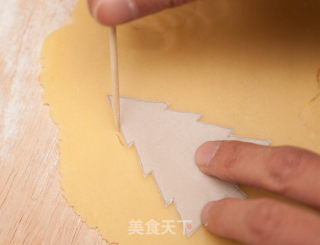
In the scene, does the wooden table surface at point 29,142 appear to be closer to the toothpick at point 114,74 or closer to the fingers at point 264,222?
the toothpick at point 114,74

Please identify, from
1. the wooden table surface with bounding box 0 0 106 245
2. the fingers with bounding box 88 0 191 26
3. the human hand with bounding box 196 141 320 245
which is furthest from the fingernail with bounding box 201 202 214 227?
the fingers with bounding box 88 0 191 26

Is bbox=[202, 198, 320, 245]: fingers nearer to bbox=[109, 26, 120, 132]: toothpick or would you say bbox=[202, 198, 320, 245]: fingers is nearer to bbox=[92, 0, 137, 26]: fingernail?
bbox=[109, 26, 120, 132]: toothpick

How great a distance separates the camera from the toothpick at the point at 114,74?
0.76 meters

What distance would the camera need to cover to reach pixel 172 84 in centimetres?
98

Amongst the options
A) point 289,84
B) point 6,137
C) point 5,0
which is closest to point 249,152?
point 289,84

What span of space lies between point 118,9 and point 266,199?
52 centimetres

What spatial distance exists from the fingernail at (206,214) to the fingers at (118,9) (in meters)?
0.48

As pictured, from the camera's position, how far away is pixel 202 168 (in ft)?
2.86

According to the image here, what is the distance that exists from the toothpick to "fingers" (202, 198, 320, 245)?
34 cm

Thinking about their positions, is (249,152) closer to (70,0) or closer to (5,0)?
(70,0)

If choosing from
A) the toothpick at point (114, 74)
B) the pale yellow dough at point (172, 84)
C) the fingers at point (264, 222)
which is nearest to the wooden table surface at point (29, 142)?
the pale yellow dough at point (172, 84)

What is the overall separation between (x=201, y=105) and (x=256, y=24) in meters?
0.34

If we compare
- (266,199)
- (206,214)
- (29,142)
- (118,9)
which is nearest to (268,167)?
(266,199)

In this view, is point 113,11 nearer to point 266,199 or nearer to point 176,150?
point 176,150
